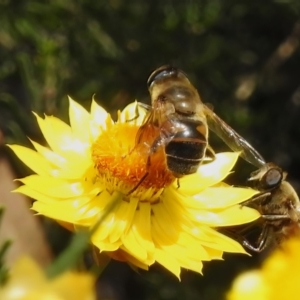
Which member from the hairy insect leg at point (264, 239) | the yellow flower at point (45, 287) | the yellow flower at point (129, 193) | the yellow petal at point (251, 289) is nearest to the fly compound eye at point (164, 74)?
the yellow flower at point (129, 193)

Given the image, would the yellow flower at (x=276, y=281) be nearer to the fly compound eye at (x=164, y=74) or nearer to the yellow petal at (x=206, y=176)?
the yellow petal at (x=206, y=176)

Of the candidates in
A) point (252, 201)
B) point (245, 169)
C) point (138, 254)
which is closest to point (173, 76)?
point (252, 201)

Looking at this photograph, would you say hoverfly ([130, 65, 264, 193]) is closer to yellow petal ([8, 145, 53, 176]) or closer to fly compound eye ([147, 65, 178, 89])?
fly compound eye ([147, 65, 178, 89])

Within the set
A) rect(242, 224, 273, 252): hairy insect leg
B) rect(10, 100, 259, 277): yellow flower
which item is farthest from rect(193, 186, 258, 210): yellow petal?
rect(242, 224, 273, 252): hairy insect leg

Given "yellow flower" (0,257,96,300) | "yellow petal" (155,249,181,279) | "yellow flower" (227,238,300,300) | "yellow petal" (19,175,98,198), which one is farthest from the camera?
"yellow petal" (19,175,98,198)

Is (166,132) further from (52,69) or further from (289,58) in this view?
(289,58)
